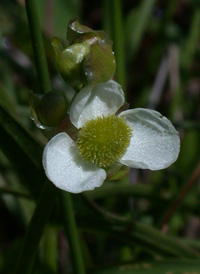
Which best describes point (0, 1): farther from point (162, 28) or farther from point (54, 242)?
point (54, 242)

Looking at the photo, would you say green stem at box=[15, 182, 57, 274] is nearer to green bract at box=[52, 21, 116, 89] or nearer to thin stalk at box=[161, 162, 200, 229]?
green bract at box=[52, 21, 116, 89]

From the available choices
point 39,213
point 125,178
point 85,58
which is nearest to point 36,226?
point 39,213

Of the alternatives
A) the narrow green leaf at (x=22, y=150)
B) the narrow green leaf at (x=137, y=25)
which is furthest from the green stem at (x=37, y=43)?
the narrow green leaf at (x=137, y=25)

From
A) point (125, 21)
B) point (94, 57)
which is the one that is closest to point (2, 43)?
point (125, 21)

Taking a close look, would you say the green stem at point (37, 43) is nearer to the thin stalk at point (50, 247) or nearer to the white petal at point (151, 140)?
the white petal at point (151, 140)

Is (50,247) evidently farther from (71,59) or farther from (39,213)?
(71,59)
